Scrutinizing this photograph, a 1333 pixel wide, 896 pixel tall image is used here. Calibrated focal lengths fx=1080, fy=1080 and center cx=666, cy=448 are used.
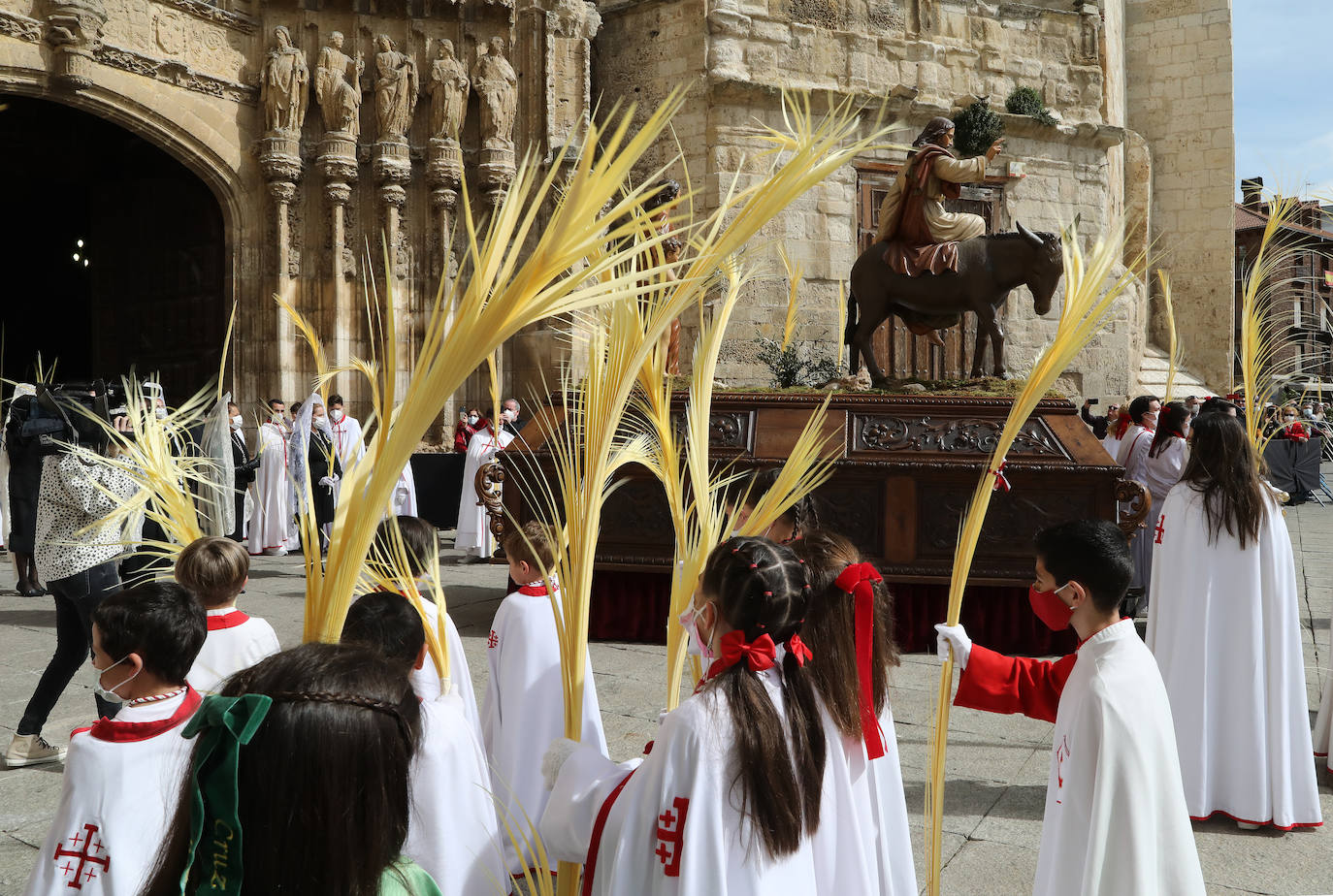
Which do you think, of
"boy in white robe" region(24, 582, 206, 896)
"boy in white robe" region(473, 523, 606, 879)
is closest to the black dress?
"boy in white robe" region(473, 523, 606, 879)

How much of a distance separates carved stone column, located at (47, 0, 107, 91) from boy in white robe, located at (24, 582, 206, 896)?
11.5m

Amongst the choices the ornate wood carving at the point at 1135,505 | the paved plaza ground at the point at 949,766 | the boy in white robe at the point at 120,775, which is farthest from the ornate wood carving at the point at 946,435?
the boy in white robe at the point at 120,775

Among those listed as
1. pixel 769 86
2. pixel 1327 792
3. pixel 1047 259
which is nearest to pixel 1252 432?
pixel 1327 792

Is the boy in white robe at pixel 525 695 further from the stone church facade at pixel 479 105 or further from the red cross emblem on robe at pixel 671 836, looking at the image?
the stone church facade at pixel 479 105

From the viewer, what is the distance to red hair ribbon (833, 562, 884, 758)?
7.22 feet

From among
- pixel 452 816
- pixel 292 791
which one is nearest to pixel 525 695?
pixel 452 816

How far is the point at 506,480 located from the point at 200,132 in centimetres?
825

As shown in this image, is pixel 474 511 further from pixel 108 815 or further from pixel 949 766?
pixel 108 815

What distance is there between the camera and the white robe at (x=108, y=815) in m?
2.07

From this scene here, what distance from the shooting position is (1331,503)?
1709 cm

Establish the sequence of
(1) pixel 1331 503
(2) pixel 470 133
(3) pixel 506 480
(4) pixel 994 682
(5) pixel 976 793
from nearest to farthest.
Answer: (4) pixel 994 682 < (5) pixel 976 793 < (3) pixel 506 480 < (2) pixel 470 133 < (1) pixel 1331 503

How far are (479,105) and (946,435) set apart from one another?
30.5ft

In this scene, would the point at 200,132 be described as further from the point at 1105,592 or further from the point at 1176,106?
the point at 1176,106

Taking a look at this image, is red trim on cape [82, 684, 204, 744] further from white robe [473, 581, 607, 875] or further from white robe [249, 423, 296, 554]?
white robe [249, 423, 296, 554]
